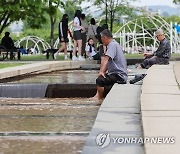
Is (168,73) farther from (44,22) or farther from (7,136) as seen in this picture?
(44,22)

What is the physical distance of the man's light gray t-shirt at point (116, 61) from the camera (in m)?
11.4

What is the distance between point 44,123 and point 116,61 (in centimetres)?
390

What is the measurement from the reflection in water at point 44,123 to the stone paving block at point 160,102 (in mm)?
788

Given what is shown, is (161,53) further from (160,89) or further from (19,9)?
(19,9)

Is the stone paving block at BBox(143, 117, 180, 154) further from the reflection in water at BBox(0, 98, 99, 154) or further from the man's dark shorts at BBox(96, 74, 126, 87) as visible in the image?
the man's dark shorts at BBox(96, 74, 126, 87)

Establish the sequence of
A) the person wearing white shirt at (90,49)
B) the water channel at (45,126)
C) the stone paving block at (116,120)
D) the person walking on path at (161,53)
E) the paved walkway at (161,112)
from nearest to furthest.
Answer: the paved walkway at (161,112) → the water channel at (45,126) → the stone paving block at (116,120) → the person walking on path at (161,53) → the person wearing white shirt at (90,49)

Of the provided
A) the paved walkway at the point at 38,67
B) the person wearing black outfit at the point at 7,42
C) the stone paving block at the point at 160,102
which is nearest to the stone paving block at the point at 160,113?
the stone paving block at the point at 160,102

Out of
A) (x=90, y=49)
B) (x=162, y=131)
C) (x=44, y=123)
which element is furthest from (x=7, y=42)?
(x=162, y=131)

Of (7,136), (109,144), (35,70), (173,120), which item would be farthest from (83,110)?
(35,70)

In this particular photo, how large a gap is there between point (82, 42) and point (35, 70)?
21.6ft

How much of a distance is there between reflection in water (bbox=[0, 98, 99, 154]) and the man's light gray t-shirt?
3.30ft

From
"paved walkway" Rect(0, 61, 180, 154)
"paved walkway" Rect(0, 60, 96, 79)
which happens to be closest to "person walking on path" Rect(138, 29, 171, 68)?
"paved walkway" Rect(0, 60, 96, 79)

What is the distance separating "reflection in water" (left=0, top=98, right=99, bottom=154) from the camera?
6438mm

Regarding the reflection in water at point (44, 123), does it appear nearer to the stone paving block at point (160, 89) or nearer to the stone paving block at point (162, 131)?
the stone paving block at point (162, 131)
